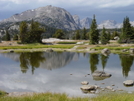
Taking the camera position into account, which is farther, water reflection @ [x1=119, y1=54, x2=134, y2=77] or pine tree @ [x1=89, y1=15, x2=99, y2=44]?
pine tree @ [x1=89, y1=15, x2=99, y2=44]

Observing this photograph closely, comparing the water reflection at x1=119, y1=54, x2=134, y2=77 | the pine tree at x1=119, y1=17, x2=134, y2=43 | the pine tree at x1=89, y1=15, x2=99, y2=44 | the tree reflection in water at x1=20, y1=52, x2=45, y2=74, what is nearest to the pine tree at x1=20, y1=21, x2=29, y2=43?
the pine tree at x1=89, y1=15, x2=99, y2=44

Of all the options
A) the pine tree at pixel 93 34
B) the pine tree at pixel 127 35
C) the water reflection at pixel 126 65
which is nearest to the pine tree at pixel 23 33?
the pine tree at pixel 93 34

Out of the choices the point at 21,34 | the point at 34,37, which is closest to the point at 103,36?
the point at 34,37

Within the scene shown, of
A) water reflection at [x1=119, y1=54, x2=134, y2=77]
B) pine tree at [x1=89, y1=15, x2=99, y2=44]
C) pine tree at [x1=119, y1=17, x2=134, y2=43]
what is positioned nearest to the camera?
water reflection at [x1=119, y1=54, x2=134, y2=77]

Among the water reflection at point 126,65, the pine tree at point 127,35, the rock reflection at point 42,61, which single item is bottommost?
the water reflection at point 126,65

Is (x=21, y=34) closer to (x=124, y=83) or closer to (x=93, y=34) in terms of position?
(x=93, y=34)

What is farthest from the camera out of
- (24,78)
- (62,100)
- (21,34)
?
(21,34)

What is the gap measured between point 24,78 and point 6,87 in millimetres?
4230

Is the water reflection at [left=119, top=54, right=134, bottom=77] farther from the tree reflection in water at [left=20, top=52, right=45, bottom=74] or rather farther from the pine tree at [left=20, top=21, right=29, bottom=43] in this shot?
the pine tree at [left=20, top=21, right=29, bottom=43]

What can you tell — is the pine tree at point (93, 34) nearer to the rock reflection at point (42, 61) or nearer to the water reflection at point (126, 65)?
the rock reflection at point (42, 61)

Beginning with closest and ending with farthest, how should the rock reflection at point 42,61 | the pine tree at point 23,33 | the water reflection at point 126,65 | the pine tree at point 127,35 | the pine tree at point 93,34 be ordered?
the water reflection at point 126,65 → the rock reflection at point 42,61 → the pine tree at point 93,34 → the pine tree at point 23,33 → the pine tree at point 127,35

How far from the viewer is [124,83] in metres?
21.1

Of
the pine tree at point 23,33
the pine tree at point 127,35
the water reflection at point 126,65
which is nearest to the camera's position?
the water reflection at point 126,65

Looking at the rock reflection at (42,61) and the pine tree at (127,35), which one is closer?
the rock reflection at (42,61)
